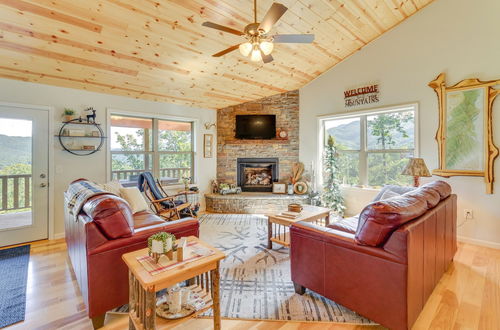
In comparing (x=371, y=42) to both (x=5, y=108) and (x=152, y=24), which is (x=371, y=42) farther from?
(x=5, y=108)

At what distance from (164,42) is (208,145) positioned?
2739 millimetres

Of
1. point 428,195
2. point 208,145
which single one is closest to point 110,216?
point 428,195

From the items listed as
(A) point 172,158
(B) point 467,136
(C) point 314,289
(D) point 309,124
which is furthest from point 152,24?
(B) point 467,136

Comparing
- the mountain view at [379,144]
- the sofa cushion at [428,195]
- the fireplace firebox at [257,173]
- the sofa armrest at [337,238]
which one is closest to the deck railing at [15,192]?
the fireplace firebox at [257,173]

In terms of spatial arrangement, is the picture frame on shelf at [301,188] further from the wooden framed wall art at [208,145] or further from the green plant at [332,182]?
the wooden framed wall art at [208,145]

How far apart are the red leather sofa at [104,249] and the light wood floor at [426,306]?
28 cm

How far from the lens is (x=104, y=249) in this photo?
1.81 meters

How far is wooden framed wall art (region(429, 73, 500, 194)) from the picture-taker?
3.35 m

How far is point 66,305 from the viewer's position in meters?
2.09

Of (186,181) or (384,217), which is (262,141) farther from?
(384,217)

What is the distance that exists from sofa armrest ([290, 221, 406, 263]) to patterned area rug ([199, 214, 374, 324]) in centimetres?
56

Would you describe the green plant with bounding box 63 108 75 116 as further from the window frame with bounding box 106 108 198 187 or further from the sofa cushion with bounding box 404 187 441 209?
the sofa cushion with bounding box 404 187 441 209

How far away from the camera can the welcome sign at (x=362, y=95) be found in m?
4.42

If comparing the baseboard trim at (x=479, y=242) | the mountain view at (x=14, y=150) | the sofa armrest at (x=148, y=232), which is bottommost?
the baseboard trim at (x=479, y=242)
